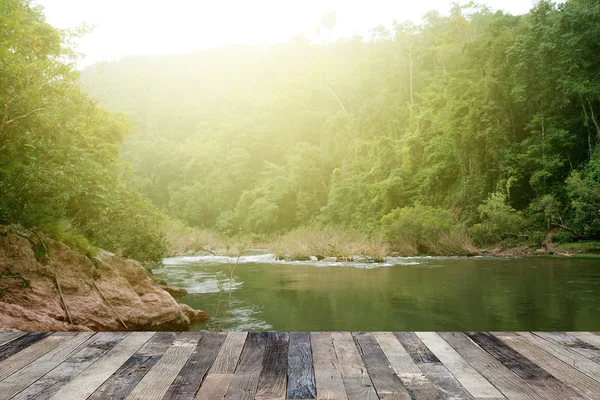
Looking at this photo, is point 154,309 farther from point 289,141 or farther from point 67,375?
point 289,141

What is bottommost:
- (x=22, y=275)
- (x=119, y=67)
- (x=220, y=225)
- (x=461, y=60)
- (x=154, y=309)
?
(x=220, y=225)

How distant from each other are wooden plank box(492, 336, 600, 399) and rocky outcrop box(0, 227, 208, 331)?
3.87 metres

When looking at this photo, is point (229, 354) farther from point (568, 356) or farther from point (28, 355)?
point (568, 356)

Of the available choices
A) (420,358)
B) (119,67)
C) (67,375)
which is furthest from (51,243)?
(119,67)

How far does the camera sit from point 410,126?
100 ft

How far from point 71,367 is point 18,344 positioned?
53cm

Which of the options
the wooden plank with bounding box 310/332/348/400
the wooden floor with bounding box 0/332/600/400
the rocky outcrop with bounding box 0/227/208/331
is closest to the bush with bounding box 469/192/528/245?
the rocky outcrop with bounding box 0/227/208/331

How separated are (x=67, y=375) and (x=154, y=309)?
4.27 meters

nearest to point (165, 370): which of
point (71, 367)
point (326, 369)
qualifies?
point (71, 367)

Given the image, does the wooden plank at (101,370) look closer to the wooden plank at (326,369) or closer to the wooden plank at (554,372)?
the wooden plank at (326,369)

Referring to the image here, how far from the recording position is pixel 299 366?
6.44ft

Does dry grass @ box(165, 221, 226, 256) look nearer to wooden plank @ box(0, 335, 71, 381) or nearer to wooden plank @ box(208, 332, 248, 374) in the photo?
wooden plank @ box(0, 335, 71, 381)

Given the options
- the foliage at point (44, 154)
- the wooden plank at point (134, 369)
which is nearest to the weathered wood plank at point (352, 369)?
the wooden plank at point (134, 369)

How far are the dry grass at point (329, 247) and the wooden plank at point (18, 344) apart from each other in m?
13.6
